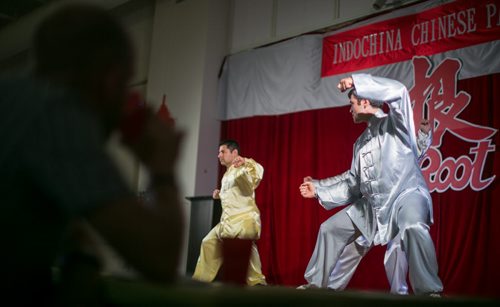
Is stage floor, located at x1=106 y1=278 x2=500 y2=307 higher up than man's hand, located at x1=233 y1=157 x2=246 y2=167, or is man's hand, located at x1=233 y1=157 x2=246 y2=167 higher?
man's hand, located at x1=233 y1=157 x2=246 y2=167

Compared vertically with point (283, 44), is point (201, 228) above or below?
below

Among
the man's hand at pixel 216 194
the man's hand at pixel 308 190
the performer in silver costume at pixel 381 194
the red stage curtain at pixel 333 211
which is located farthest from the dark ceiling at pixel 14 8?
the performer in silver costume at pixel 381 194

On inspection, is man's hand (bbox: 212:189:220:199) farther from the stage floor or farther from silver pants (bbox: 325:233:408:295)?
the stage floor

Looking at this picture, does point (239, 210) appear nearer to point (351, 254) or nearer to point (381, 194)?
point (351, 254)

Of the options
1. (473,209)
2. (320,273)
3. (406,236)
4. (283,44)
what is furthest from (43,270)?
(283,44)

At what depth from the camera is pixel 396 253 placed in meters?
3.63

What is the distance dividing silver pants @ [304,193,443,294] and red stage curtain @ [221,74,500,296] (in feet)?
3.28

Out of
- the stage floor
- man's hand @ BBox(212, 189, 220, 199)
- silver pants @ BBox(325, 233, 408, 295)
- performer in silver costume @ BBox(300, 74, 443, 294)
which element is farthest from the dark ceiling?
the stage floor

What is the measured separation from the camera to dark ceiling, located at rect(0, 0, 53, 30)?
29.5ft

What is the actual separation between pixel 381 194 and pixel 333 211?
1.96 metres

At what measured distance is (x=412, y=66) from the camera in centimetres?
478

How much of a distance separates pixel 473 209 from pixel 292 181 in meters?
2.12

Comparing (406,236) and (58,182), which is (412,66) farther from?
(58,182)

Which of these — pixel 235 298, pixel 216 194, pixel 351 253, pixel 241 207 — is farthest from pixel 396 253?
pixel 235 298
